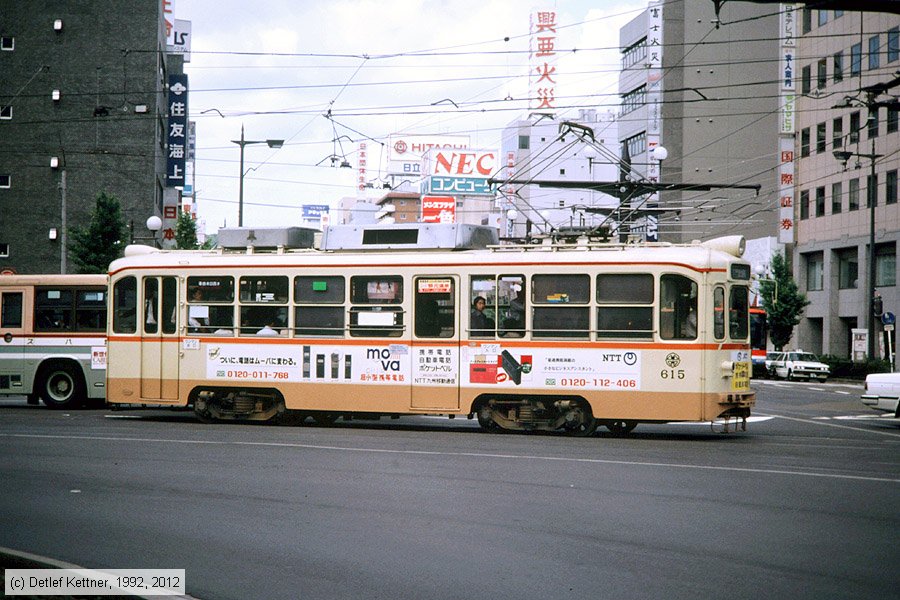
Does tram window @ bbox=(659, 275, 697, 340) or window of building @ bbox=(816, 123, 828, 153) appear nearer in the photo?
tram window @ bbox=(659, 275, 697, 340)

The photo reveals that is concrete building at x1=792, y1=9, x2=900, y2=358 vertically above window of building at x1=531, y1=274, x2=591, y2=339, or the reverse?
concrete building at x1=792, y1=9, x2=900, y2=358

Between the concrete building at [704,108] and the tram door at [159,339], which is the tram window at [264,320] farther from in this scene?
the concrete building at [704,108]

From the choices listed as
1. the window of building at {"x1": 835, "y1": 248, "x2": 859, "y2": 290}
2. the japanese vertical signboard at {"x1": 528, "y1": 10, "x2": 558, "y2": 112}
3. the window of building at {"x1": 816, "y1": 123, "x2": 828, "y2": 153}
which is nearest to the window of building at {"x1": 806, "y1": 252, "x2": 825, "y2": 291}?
the window of building at {"x1": 835, "y1": 248, "x2": 859, "y2": 290}

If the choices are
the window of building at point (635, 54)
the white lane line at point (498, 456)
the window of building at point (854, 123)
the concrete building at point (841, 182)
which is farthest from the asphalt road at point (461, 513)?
the window of building at point (635, 54)

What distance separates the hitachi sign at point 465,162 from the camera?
100m

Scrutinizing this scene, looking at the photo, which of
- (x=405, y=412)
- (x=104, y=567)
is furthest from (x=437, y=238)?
(x=104, y=567)

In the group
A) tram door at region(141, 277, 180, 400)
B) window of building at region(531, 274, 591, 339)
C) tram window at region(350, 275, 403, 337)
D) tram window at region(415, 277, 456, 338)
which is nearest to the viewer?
window of building at region(531, 274, 591, 339)

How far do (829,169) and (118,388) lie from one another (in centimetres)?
4729

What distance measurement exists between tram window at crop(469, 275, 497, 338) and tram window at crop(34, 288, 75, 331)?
33.1 ft

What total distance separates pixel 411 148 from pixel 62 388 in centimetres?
9994

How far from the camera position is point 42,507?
33.0 feet

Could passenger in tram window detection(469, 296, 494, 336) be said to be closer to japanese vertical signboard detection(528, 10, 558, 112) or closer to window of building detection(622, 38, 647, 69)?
window of building detection(622, 38, 647, 69)

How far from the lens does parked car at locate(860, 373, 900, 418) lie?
68.9 ft

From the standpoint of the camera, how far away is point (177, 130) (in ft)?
183
